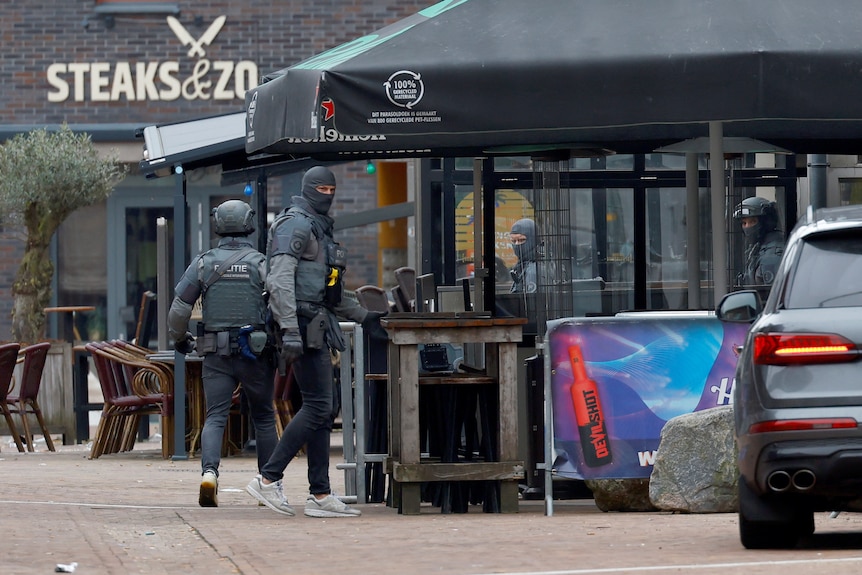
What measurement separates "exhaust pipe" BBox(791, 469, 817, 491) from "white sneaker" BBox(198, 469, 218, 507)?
409 cm

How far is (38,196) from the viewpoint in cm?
1719

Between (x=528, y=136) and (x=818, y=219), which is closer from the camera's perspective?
(x=818, y=219)

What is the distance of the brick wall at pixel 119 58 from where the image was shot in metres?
23.3

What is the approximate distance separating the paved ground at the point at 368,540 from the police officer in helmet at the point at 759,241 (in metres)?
2.35

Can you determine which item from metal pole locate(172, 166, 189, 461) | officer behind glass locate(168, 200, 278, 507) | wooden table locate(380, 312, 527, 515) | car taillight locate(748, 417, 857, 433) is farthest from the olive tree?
car taillight locate(748, 417, 857, 433)

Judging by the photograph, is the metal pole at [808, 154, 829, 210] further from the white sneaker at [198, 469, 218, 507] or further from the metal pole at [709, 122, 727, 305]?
the white sneaker at [198, 469, 218, 507]

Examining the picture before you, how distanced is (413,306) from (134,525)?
605 cm

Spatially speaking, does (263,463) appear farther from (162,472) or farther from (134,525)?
(162,472)

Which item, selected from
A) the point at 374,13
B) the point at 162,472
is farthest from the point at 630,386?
the point at 374,13

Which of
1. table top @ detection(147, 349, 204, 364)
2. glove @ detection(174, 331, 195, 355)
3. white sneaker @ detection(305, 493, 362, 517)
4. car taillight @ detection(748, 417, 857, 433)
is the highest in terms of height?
glove @ detection(174, 331, 195, 355)

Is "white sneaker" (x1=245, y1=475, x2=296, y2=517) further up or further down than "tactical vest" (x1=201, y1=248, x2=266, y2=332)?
further down

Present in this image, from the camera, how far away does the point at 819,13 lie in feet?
30.6

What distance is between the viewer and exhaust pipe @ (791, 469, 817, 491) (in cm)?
688

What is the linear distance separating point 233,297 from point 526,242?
2261 millimetres
